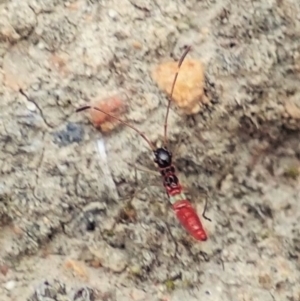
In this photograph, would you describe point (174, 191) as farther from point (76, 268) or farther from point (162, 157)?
point (76, 268)

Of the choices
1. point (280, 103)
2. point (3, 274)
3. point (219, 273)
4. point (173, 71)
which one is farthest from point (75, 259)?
point (280, 103)

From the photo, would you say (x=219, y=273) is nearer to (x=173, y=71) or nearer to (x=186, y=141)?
(x=186, y=141)

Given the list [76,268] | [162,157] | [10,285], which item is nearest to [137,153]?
[162,157]

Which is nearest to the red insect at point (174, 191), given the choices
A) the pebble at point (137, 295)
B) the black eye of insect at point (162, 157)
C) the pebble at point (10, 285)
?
the black eye of insect at point (162, 157)

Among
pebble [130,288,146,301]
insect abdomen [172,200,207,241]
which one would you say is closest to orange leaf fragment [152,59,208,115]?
insect abdomen [172,200,207,241]

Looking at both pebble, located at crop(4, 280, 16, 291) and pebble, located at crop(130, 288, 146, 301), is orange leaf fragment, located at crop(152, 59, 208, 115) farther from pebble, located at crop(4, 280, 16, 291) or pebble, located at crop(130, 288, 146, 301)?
pebble, located at crop(4, 280, 16, 291)

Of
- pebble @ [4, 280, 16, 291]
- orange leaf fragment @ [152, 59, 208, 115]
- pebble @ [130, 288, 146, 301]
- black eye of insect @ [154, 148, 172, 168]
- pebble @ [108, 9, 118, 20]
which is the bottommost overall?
pebble @ [130, 288, 146, 301]

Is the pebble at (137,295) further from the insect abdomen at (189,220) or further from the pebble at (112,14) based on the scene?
the pebble at (112,14)
